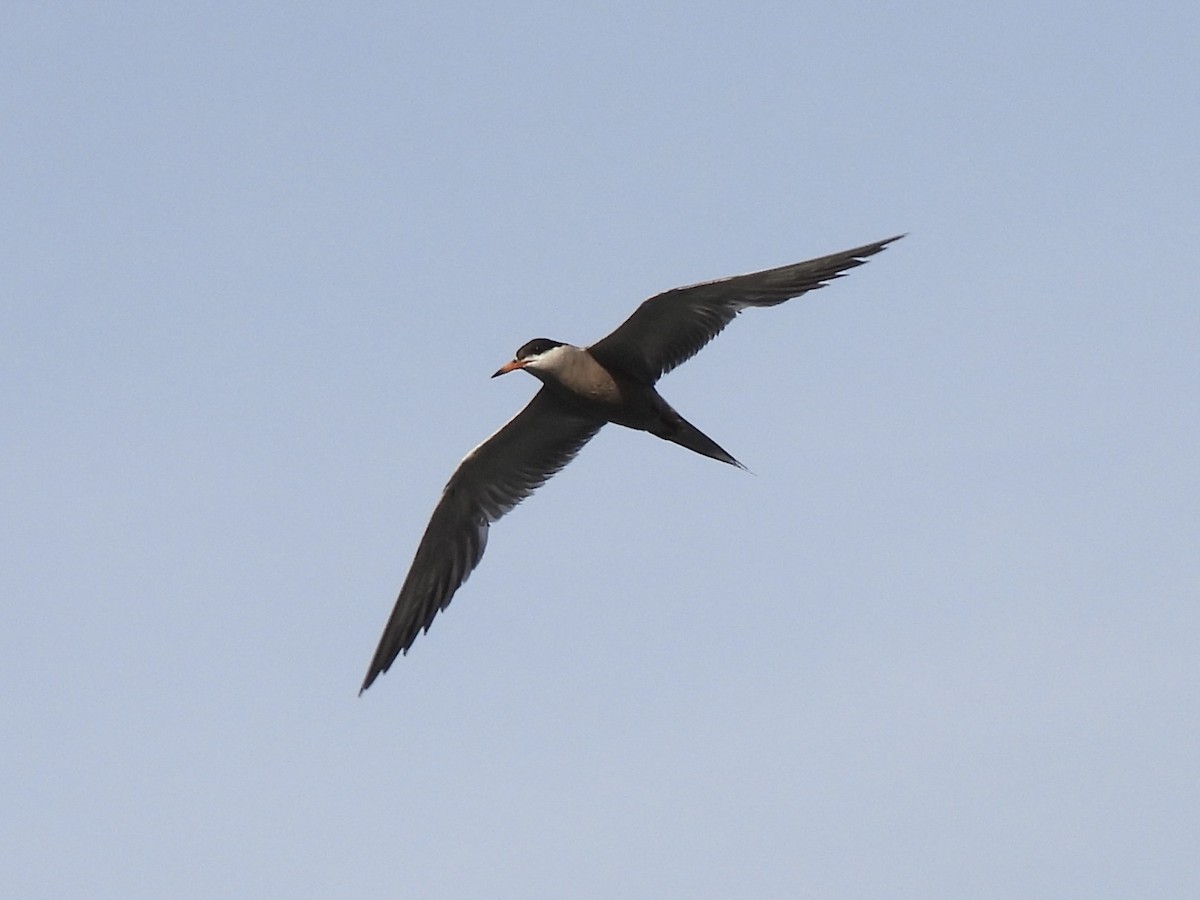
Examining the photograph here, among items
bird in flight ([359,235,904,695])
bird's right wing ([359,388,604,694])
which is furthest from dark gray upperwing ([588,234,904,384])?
bird's right wing ([359,388,604,694])

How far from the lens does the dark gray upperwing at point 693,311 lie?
13.0 metres

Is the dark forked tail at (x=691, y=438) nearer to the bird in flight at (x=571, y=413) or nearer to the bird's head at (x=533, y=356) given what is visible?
the bird in flight at (x=571, y=413)

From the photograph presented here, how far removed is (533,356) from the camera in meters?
14.1

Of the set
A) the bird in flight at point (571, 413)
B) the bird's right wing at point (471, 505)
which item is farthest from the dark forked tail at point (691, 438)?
the bird's right wing at point (471, 505)

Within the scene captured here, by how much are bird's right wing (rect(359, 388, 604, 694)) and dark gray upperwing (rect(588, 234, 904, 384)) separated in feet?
4.41

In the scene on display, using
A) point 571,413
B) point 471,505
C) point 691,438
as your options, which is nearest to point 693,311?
point 691,438

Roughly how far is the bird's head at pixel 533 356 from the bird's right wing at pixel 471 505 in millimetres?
1036

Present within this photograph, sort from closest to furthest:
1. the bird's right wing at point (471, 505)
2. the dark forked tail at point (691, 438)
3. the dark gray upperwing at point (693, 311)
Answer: the dark gray upperwing at point (693, 311)
the dark forked tail at point (691, 438)
the bird's right wing at point (471, 505)

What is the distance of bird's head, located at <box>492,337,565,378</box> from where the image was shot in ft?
46.0

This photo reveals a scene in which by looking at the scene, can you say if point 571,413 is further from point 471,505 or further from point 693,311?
point 693,311

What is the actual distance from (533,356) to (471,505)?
2.31 metres

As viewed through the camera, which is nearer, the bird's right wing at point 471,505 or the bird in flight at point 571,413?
the bird in flight at point 571,413

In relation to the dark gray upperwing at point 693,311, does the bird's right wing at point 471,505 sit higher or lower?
lower

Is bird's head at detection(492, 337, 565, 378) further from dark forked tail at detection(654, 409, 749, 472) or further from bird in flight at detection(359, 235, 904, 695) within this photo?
dark forked tail at detection(654, 409, 749, 472)
